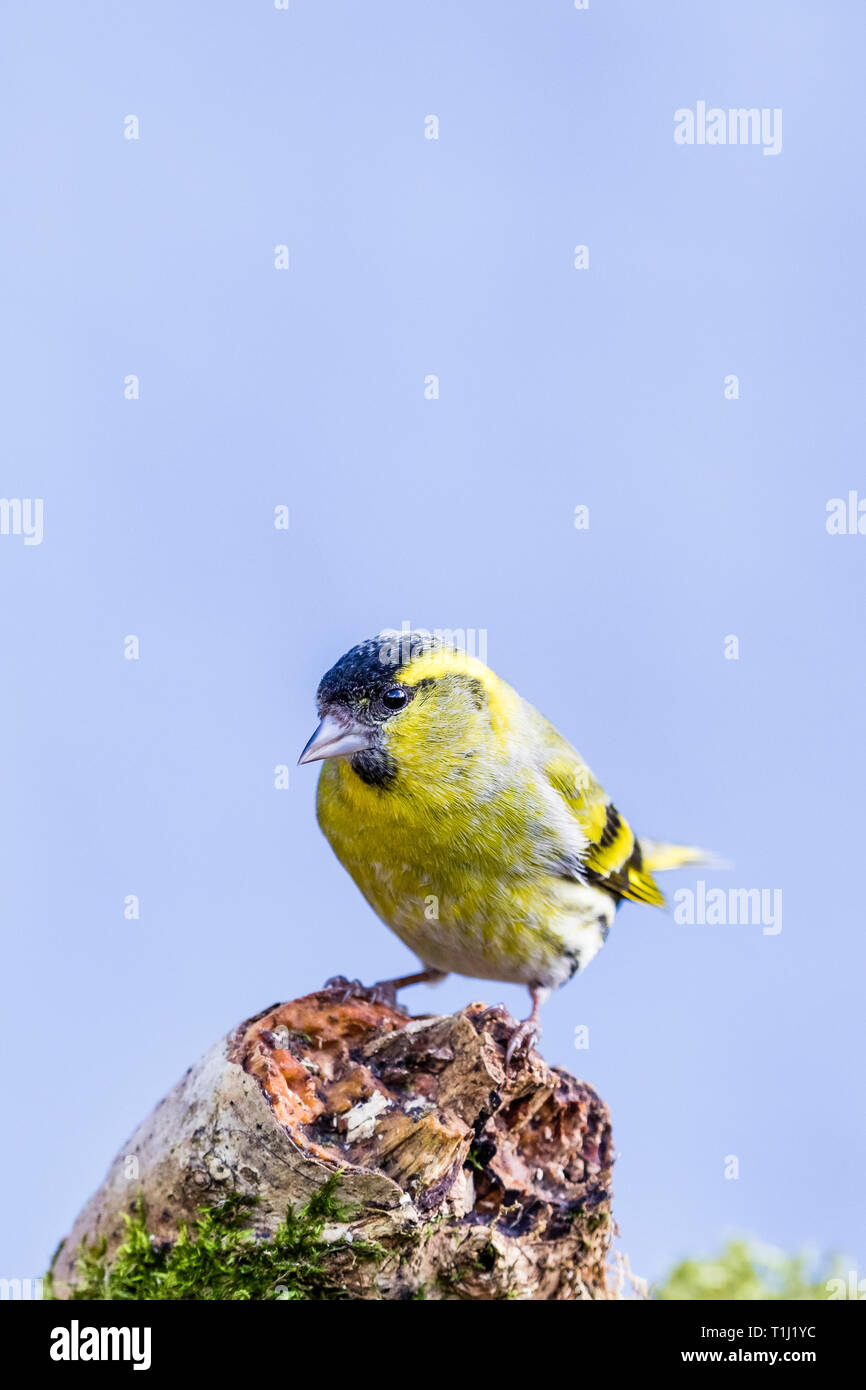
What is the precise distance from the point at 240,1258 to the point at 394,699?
1.39 meters

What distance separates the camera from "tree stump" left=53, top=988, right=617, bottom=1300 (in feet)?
8.18

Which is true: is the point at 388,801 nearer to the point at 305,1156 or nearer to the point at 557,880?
the point at 557,880

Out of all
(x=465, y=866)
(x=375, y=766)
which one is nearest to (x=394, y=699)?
(x=375, y=766)

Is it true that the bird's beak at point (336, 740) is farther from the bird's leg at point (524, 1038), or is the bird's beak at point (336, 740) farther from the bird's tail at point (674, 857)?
the bird's tail at point (674, 857)

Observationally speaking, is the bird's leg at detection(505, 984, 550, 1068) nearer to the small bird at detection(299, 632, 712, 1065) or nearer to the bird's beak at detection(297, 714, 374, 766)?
the small bird at detection(299, 632, 712, 1065)

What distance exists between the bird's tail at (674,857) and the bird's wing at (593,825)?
1.31 ft

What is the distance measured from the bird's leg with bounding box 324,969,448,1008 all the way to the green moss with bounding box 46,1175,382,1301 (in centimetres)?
65

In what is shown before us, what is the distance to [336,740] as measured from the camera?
3.19 meters

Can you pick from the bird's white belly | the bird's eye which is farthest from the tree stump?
the bird's eye
